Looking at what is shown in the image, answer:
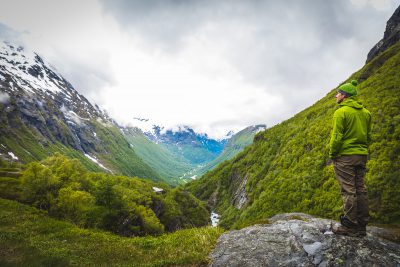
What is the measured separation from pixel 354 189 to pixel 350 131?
2.46m

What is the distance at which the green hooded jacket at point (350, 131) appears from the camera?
11.6m

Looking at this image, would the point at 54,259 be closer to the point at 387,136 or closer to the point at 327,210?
the point at 327,210

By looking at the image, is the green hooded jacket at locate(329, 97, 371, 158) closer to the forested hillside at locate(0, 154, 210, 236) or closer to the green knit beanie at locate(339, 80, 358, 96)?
the green knit beanie at locate(339, 80, 358, 96)

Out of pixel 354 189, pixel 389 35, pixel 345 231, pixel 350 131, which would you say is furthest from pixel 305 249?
pixel 389 35

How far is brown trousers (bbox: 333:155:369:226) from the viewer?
1127 cm

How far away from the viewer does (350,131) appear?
11688 mm

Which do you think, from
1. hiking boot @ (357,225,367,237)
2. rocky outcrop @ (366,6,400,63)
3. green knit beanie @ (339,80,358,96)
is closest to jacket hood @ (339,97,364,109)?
green knit beanie @ (339,80,358,96)

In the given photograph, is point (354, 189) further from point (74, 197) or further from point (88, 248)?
point (74, 197)

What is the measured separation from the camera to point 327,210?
160 feet

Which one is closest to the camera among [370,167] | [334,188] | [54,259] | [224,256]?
[224,256]

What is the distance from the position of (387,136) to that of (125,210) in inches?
2463

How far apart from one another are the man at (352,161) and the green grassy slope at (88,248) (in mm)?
6351

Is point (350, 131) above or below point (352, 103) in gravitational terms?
below

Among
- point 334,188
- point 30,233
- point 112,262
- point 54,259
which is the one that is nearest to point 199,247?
point 112,262
